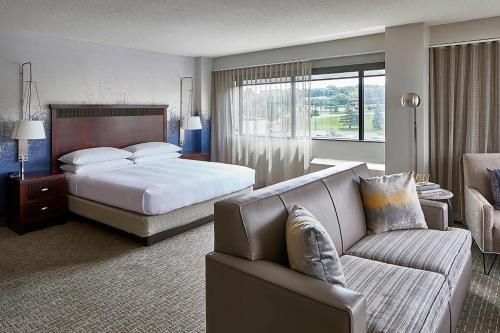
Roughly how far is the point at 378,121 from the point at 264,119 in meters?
1.86

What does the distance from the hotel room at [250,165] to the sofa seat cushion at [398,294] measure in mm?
11

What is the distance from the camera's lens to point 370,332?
1.44m

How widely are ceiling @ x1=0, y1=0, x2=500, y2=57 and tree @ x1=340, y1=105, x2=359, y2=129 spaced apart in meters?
1.08

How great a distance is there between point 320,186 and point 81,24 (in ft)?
10.8

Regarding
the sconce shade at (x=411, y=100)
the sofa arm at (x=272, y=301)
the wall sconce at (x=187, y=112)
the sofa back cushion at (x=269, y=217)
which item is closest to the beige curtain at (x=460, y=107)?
the sconce shade at (x=411, y=100)

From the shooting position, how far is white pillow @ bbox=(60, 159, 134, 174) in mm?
4418

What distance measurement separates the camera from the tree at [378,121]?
5.00 m

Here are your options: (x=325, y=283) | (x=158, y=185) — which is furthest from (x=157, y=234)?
(x=325, y=283)

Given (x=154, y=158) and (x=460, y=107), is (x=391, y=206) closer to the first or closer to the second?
(x=460, y=107)

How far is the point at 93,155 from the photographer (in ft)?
14.9

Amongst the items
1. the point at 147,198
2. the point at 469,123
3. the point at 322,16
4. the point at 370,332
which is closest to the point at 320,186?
the point at 370,332

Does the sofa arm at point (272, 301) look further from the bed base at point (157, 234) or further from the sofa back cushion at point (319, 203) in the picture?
the bed base at point (157, 234)

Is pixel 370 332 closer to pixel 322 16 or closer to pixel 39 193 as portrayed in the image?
pixel 322 16

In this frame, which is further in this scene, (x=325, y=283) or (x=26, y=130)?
(x=26, y=130)
